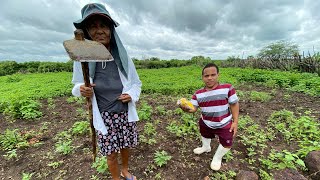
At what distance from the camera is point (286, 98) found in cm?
671

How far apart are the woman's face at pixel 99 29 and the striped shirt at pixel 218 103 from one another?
1.42m

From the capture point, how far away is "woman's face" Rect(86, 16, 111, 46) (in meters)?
2.18

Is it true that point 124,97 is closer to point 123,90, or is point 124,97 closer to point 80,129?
point 123,90

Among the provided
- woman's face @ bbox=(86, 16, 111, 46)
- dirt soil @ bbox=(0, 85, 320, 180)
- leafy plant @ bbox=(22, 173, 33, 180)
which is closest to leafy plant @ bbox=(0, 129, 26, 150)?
dirt soil @ bbox=(0, 85, 320, 180)

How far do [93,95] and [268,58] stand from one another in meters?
17.4

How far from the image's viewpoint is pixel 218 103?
9.23 ft

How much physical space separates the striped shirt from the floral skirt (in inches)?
39.5

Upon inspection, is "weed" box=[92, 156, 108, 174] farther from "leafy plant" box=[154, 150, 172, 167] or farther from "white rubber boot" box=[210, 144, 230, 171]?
"white rubber boot" box=[210, 144, 230, 171]

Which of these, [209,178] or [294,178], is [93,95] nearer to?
[209,178]

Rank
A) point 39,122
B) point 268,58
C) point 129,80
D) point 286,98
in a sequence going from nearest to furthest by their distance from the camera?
point 129,80
point 39,122
point 286,98
point 268,58

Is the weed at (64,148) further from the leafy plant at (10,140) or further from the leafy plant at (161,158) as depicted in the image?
the leafy plant at (161,158)

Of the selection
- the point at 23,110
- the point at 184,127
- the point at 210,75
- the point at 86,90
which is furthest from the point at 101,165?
the point at 23,110

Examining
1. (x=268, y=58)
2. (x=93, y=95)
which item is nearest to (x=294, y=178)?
(x=93, y=95)

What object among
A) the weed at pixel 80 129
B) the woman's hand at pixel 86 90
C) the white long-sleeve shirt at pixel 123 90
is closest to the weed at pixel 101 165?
the white long-sleeve shirt at pixel 123 90
